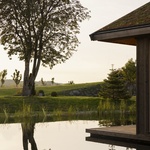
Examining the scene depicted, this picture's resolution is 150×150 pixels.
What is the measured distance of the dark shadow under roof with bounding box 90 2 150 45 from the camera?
1195 cm

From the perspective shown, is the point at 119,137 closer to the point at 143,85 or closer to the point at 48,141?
the point at 143,85

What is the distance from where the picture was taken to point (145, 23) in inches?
464

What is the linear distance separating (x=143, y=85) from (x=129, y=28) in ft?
5.56

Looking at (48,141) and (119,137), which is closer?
(48,141)

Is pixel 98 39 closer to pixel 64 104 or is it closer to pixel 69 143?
pixel 69 143

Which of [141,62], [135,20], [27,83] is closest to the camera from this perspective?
[141,62]

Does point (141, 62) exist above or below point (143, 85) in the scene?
above

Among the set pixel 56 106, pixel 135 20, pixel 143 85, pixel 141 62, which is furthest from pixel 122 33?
pixel 56 106

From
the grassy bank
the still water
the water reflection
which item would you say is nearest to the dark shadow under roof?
the water reflection

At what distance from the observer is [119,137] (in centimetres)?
1288

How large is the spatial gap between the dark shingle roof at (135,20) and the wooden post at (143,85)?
19.7 inches

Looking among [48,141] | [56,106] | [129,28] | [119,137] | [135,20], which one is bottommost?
[48,141]

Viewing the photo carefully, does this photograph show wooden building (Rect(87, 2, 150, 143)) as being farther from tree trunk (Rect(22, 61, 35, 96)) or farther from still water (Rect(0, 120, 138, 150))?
tree trunk (Rect(22, 61, 35, 96))

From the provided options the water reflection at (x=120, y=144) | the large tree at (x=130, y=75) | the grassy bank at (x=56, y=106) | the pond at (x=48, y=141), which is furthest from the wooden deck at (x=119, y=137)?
the large tree at (x=130, y=75)
